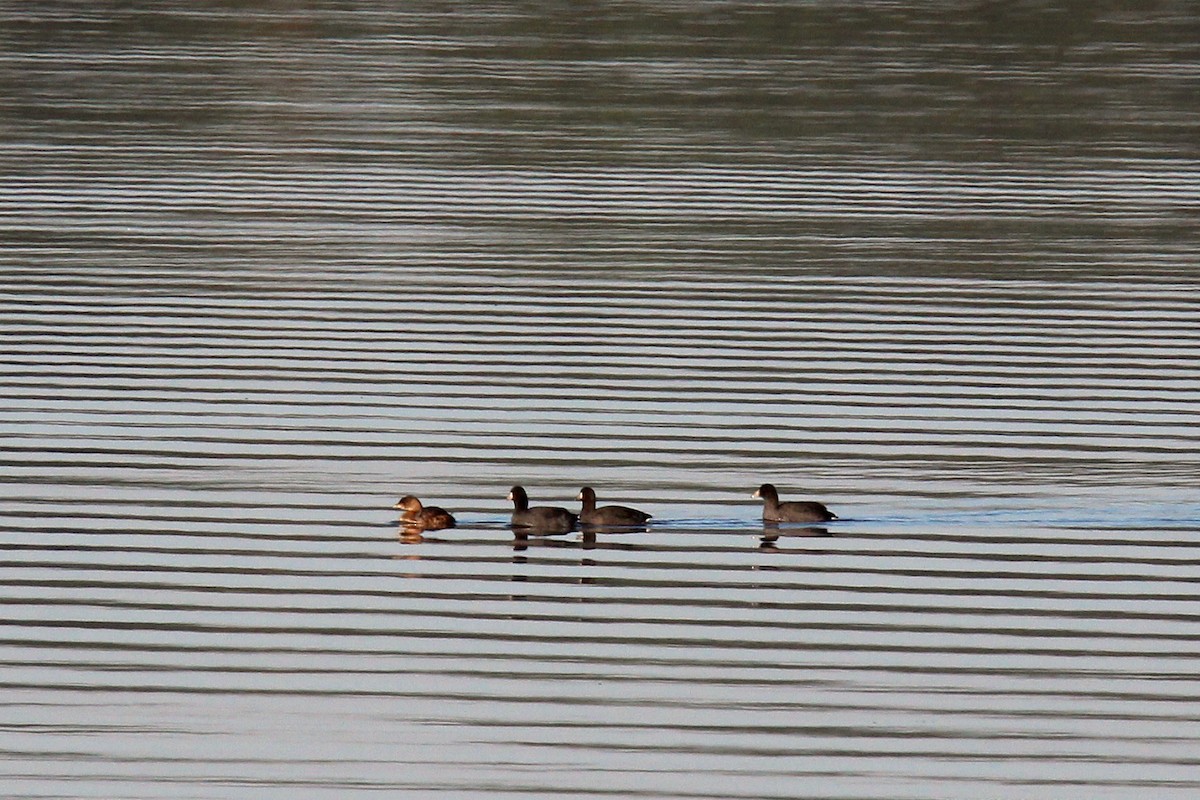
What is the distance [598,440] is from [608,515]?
101 inches

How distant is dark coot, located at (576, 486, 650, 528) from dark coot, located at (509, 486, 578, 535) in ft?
0.34

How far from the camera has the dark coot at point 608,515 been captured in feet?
49.2

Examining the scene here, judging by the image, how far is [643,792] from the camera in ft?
35.1

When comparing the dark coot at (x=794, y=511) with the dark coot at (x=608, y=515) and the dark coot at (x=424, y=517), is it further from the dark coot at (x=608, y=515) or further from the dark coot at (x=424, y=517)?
the dark coot at (x=424, y=517)

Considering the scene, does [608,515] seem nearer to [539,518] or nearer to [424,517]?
[539,518]

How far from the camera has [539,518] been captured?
1499 cm

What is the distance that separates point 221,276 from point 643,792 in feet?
44.9

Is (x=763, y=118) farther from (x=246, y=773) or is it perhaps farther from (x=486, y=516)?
(x=246, y=773)

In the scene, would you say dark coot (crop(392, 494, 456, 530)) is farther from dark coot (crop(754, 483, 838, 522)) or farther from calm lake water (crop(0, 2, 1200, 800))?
dark coot (crop(754, 483, 838, 522))

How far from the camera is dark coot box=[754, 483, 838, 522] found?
48.7 feet

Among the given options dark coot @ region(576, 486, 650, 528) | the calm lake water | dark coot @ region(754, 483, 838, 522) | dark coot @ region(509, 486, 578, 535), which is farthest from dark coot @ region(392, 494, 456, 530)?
dark coot @ region(754, 483, 838, 522)

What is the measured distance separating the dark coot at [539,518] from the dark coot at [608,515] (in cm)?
10

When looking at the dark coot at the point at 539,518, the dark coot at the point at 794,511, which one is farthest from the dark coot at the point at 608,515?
the dark coot at the point at 794,511

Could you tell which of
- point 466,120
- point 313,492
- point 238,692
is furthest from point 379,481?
point 466,120
